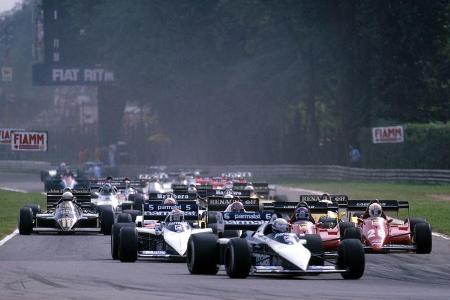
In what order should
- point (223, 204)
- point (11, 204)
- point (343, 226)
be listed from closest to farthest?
1. point (343, 226)
2. point (223, 204)
3. point (11, 204)

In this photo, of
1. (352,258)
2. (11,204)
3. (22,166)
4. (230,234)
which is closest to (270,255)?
(352,258)

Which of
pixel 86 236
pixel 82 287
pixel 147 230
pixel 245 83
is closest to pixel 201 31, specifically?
pixel 245 83

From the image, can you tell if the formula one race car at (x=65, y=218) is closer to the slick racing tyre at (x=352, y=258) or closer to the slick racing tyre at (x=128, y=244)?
the slick racing tyre at (x=128, y=244)

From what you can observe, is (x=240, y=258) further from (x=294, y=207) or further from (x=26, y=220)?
(x=26, y=220)

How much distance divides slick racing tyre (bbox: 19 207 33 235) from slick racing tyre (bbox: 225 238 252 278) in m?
13.5

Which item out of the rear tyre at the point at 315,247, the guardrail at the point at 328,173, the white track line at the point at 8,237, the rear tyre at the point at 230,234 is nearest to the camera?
the rear tyre at the point at 315,247

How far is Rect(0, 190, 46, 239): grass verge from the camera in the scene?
38375mm

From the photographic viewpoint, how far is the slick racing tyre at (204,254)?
2122cm

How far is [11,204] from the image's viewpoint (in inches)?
2103

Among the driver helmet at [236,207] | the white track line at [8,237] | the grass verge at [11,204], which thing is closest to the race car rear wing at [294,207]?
the driver helmet at [236,207]

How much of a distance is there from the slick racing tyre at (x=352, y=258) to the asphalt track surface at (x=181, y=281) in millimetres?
132

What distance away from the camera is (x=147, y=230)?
25.5m

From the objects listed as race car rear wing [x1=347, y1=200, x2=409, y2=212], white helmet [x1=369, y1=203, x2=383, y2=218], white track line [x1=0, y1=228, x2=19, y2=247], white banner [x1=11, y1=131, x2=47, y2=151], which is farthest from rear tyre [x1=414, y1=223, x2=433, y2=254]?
white banner [x1=11, y1=131, x2=47, y2=151]

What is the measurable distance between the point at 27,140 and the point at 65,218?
1249 centimetres
